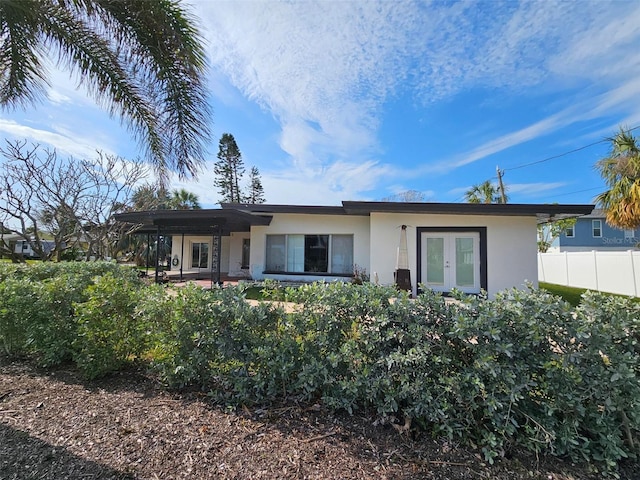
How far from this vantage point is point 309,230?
13.4 metres

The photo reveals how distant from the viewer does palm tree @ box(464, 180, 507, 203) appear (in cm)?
2527

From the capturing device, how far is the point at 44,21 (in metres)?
4.36

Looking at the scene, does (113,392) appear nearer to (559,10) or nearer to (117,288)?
(117,288)

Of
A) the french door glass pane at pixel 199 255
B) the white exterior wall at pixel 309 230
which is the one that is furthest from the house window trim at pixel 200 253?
the white exterior wall at pixel 309 230

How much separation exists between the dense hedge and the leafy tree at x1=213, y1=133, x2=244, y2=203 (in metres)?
33.9

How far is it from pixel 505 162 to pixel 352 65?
21932mm

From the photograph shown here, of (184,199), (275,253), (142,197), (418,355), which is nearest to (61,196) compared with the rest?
(142,197)

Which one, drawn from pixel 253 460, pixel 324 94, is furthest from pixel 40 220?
pixel 253 460

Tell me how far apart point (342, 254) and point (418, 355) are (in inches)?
428

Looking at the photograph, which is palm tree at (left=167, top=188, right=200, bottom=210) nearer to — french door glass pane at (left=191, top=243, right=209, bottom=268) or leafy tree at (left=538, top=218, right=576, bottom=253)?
french door glass pane at (left=191, top=243, right=209, bottom=268)

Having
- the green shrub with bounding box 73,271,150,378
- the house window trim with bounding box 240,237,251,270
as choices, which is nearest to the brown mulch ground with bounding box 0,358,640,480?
the green shrub with bounding box 73,271,150,378

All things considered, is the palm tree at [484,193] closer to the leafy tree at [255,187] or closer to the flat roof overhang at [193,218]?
the flat roof overhang at [193,218]

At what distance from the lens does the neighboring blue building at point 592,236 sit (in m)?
24.1

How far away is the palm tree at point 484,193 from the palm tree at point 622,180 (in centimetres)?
1505
